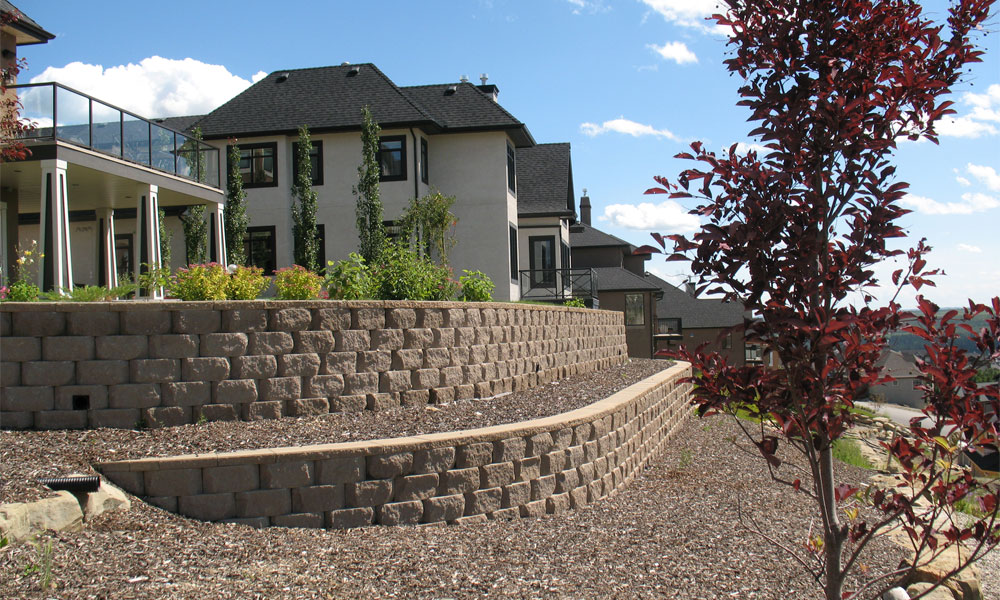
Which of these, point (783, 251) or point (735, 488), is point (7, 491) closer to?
point (783, 251)

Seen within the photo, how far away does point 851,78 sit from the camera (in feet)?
10.6

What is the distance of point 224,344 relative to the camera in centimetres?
741

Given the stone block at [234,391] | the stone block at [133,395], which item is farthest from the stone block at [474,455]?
the stone block at [133,395]

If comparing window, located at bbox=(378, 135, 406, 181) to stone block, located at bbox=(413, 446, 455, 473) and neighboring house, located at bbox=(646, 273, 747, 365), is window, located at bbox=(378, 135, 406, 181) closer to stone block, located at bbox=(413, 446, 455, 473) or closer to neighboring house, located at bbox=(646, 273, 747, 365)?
stone block, located at bbox=(413, 446, 455, 473)

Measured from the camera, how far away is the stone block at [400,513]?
20.4 feet

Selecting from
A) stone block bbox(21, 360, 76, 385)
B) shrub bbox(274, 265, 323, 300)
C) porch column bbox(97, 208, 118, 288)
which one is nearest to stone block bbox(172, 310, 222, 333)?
stone block bbox(21, 360, 76, 385)

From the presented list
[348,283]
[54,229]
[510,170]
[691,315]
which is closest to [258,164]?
[510,170]

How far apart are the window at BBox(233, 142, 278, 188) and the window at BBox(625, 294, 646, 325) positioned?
20307mm

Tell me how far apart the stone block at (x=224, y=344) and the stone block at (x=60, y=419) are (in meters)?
1.20

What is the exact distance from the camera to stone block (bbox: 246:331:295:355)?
297 inches

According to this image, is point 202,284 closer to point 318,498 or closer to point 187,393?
point 187,393

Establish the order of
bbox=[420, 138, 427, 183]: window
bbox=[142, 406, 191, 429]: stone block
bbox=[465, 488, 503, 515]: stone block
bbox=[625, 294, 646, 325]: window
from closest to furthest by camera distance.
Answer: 1. bbox=[465, 488, 503, 515]: stone block
2. bbox=[142, 406, 191, 429]: stone block
3. bbox=[420, 138, 427, 183]: window
4. bbox=[625, 294, 646, 325]: window

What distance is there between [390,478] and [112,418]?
111 inches

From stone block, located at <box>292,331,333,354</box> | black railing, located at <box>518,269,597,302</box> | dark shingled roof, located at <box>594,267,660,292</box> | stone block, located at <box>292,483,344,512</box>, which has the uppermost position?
dark shingled roof, located at <box>594,267,660,292</box>
